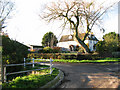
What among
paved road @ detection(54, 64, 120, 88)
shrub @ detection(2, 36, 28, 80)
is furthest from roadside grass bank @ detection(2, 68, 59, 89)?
shrub @ detection(2, 36, 28, 80)

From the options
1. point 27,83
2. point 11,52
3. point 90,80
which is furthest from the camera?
point 11,52

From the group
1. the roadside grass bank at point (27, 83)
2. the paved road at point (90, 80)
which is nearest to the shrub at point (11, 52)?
the roadside grass bank at point (27, 83)

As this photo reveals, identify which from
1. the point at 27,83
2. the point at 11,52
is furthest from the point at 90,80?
the point at 11,52

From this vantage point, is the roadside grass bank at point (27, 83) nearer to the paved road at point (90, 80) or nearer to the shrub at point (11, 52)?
the paved road at point (90, 80)

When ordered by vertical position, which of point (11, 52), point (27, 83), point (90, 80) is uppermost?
point (11, 52)

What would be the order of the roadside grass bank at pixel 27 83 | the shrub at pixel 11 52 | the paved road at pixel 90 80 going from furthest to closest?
the shrub at pixel 11 52, the paved road at pixel 90 80, the roadside grass bank at pixel 27 83

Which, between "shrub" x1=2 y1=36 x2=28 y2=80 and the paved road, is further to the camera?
"shrub" x1=2 y1=36 x2=28 y2=80

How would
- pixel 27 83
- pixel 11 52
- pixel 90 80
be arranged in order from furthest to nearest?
pixel 11 52
pixel 90 80
pixel 27 83

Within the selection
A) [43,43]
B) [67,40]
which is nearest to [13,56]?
[67,40]

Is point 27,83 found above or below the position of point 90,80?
above

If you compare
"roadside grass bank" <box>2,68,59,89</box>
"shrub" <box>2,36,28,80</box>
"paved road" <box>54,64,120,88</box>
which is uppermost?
"shrub" <box>2,36,28,80</box>

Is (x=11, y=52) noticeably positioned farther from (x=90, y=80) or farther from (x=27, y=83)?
(x=90, y=80)

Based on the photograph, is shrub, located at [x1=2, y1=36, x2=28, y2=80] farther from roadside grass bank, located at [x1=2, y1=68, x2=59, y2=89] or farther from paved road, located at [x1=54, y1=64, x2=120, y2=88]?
paved road, located at [x1=54, y1=64, x2=120, y2=88]

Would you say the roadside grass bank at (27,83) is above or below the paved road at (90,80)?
above
